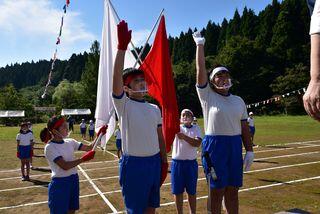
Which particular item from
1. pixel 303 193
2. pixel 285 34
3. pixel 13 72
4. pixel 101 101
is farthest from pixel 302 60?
pixel 13 72

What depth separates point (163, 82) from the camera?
580 cm

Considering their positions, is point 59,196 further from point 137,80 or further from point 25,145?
A: point 25,145

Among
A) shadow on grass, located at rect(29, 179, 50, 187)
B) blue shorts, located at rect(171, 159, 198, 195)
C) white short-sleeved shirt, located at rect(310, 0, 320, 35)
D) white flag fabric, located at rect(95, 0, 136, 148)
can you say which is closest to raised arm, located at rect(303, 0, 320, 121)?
white short-sleeved shirt, located at rect(310, 0, 320, 35)

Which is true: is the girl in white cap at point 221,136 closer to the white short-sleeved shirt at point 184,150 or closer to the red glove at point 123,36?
the red glove at point 123,36

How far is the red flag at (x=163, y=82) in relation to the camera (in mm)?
5648

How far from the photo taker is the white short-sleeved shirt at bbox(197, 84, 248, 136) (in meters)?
4.50

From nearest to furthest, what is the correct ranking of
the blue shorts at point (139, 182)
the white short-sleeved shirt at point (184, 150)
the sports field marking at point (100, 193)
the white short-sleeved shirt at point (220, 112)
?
the blue shorts at point (139, 182), the white short-sleeved shirt at point (220, 112), the white short-sleeved shirt at point (184, 150), the sports field marking at point (100, 193)

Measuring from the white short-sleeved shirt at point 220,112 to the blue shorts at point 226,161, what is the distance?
11cm

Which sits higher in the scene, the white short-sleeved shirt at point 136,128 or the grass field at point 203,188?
the white short-sleeved shirt at point 136,128

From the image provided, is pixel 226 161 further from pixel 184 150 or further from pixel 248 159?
pixel 184 150

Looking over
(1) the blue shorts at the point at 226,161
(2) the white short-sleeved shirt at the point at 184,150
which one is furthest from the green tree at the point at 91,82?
(1) the blue shorts at the point at 226,161

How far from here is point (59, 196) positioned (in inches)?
217

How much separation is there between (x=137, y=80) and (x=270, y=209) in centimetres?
521

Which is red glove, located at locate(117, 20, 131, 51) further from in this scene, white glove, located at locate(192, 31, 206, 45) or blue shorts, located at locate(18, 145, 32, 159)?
blue shorts, located at locate(18, 145, 32, 159)
